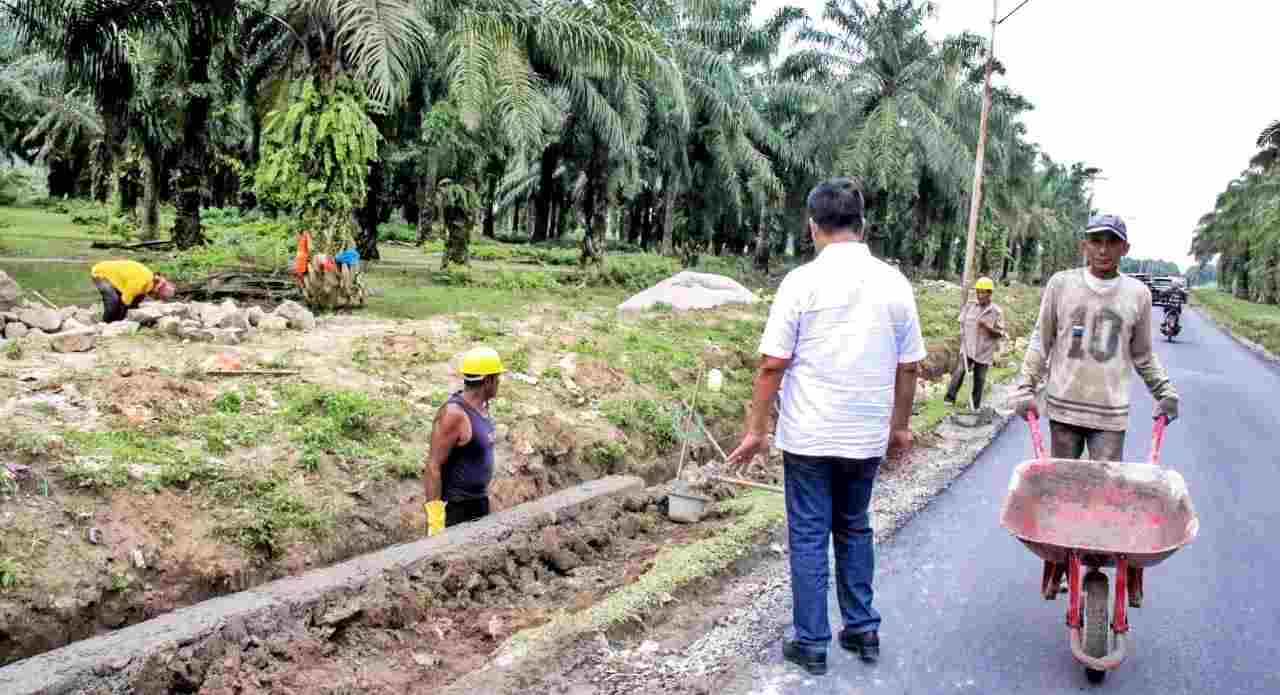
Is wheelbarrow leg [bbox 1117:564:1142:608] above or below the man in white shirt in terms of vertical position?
below

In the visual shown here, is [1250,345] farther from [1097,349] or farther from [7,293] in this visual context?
[7,293]

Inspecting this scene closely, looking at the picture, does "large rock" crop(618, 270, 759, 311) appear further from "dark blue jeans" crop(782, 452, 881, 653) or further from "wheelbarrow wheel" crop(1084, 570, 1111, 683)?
"wheelbarrow wheel" crop(1084, 570, 1111, 683)

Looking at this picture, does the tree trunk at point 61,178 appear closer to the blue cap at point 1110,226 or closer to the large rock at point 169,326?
the large rock at point 169,326

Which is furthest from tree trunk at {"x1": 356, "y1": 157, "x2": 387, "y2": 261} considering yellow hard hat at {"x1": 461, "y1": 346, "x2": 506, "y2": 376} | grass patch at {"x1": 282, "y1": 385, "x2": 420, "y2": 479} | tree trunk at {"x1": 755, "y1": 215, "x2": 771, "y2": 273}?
tree trunk at {"x1": 755, "y1": 215, "x2": 771, "y2": 273}

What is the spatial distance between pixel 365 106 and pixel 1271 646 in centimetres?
1215

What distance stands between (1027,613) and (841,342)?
2.08 m

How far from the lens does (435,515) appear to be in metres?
5.31

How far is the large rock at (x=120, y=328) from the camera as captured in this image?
9.10 meters

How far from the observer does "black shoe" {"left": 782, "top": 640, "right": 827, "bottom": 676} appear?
4086 millimetres

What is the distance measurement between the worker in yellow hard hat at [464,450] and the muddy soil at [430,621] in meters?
0.32

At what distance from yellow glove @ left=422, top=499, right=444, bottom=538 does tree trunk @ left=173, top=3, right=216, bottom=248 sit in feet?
51.5

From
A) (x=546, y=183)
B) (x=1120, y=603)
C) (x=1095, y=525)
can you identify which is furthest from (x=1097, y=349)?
(x=546, y=183)

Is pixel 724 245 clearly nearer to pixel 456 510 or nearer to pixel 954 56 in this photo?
pixel 954 56

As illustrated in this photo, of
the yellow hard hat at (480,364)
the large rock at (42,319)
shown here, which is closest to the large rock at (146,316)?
the large rock at (42,319)
